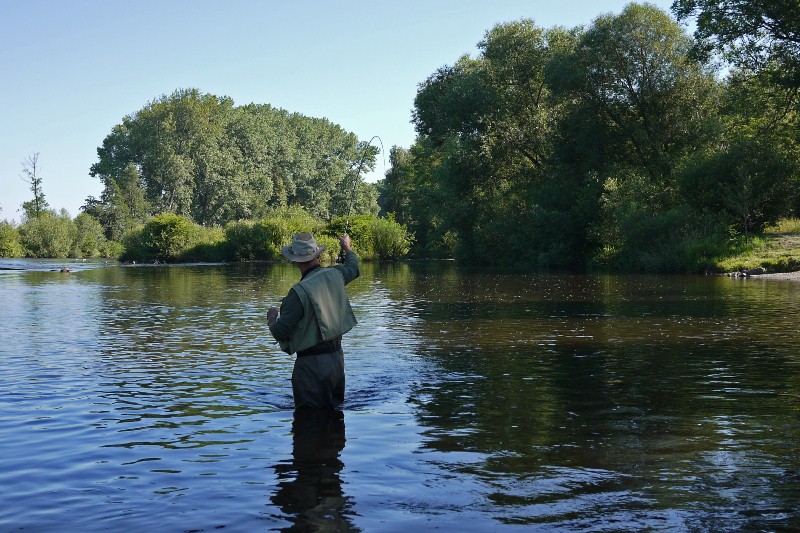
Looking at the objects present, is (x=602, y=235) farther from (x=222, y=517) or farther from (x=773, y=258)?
(x=222, y=517)

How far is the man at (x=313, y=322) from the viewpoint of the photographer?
9.23m

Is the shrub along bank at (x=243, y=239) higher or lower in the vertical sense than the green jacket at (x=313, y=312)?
higher

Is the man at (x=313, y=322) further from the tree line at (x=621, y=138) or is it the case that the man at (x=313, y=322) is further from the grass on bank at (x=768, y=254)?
the tree line at (x=621, y=138)

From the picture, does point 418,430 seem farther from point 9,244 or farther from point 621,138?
point 9,244

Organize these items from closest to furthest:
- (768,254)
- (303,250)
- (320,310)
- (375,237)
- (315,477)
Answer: (315,477), (320,310), (303,250), (768,254), (375,237)

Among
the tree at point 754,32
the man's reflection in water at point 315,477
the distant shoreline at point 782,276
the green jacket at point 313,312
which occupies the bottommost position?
the man's reflection in water at point 315,477

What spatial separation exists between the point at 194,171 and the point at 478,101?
65194 mm

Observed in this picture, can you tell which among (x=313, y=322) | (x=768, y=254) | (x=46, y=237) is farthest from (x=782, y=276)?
(x=46, y=237)

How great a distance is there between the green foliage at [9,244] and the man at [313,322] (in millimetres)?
103555

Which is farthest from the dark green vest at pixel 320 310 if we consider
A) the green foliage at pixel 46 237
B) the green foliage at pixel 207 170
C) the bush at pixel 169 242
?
the green foliage at pixel 46 237

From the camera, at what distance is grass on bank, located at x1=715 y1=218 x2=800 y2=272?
40.1 metres

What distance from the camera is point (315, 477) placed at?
7.38 m

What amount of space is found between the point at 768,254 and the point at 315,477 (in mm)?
39622

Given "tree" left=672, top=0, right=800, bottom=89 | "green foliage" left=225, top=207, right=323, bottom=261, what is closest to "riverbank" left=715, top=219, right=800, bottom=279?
"tree" left=672, top=0, right=800, bottom=89
